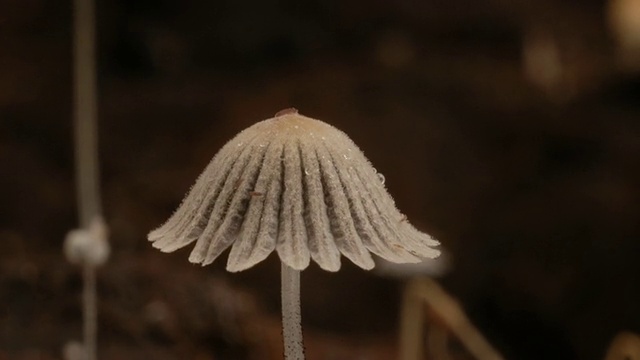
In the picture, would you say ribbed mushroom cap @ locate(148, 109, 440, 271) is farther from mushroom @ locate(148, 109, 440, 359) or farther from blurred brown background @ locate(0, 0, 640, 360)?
blurred brown background @ locate(0, 0, 640, 360)

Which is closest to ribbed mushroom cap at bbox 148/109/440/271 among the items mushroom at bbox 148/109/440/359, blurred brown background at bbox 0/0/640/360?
mushroom at bbox 148/109/440/359

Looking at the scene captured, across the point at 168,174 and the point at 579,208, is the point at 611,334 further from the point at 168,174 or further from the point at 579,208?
the point at 168,174

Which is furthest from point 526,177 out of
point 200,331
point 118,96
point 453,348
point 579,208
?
point 200,331

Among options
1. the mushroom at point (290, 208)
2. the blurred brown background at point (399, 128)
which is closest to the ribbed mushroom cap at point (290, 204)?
the mushroom at point (290, 208)

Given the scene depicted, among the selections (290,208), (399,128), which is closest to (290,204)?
(290,208)

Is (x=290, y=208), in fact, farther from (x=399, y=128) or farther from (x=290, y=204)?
(x=399, y=128)
